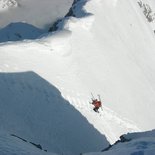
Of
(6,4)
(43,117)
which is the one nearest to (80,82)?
(43,117)

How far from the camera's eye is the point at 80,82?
2767 centimetres

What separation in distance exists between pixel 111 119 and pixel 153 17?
34.4m

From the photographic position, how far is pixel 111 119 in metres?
26.4

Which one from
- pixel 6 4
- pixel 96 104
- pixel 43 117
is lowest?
pixel 96 104

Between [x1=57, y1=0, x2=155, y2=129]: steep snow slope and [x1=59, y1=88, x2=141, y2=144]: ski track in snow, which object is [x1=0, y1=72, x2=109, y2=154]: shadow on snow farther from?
[x1=57, y1=0, x2=155, y2=129]: steep snow slope

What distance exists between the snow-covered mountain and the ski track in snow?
0.22ft

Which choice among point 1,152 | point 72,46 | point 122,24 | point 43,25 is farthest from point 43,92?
point 43,25

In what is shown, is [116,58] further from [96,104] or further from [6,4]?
[6,4]

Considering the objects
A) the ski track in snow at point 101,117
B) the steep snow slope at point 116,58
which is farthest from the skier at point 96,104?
the steep snow slope at point 116,58

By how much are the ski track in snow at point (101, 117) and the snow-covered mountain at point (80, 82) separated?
7 cm

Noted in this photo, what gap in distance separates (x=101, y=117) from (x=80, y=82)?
10.1ft

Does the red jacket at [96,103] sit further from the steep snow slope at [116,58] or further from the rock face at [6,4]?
the rock face at [6,4]

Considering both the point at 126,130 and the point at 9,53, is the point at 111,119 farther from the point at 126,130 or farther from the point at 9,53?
the point at 9,53

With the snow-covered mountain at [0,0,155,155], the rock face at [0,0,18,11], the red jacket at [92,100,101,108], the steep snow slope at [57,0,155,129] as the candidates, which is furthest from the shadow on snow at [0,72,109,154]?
the rock face at [0,0,18,11]
